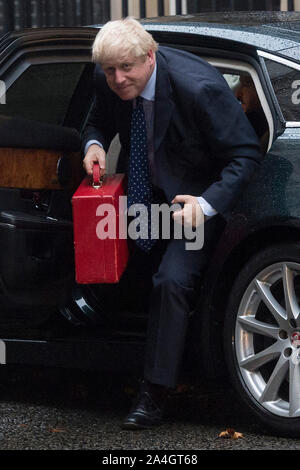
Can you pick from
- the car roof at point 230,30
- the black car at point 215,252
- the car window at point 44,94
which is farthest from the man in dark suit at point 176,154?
the car window at point 44,94

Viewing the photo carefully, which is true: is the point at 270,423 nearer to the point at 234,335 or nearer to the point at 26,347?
the point at 234,335

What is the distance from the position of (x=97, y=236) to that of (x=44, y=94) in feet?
3.72

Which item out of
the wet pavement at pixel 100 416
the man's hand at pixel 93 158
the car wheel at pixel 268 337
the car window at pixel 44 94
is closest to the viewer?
the car wheel at pixel 268 337

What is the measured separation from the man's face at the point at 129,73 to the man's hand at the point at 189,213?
460mm

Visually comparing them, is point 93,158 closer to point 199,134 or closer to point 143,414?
point 199,134

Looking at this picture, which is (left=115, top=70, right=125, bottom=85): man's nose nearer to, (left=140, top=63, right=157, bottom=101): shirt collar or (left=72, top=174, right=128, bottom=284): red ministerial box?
(left=140, top=63, right=157, bottom=101): shirt collar

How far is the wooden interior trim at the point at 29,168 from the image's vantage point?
5.27m

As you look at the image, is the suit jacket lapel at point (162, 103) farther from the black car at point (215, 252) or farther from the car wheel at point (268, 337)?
the car wheel at point (268, 337)

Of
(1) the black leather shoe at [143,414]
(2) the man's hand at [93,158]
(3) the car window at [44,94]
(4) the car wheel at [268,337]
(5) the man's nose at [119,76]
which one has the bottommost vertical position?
(1) the black leather shoe at [143,414]

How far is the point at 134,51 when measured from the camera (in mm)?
5012

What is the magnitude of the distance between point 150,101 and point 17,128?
54cm

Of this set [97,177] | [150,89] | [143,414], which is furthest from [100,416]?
[150,89]

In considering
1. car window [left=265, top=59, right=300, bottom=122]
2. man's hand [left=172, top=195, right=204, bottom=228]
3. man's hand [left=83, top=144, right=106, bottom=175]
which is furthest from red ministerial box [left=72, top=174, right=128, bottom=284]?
car window [left=265, top=59, right=300, bottom=122]

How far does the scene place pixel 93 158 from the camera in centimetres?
529
